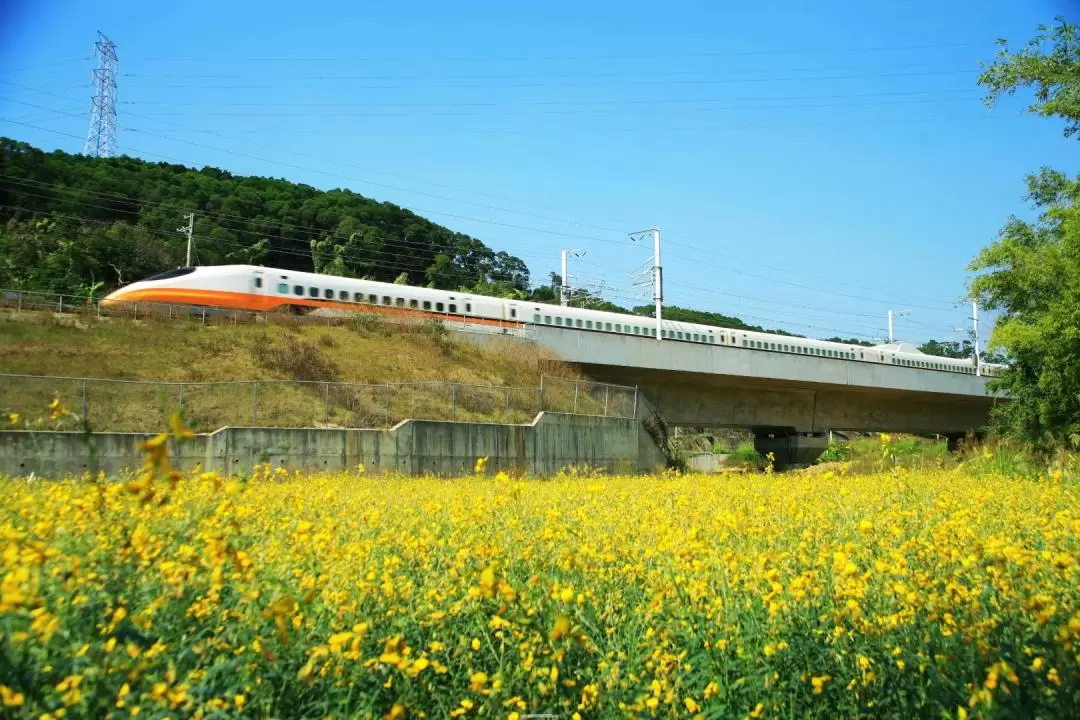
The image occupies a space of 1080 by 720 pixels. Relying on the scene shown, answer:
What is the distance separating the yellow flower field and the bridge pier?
39313mm

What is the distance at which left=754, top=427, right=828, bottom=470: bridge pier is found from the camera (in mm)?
42781

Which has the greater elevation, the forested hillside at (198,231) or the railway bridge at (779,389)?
the forested hillside at (198,231)

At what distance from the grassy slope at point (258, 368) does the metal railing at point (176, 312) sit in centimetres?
44

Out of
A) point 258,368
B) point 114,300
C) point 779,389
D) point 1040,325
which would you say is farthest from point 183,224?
point 1040,325

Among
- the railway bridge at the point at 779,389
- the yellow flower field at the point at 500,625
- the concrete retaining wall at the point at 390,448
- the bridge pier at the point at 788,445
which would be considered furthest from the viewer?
the bridge pier at the point at 788,445

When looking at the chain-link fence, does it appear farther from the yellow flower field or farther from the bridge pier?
the bridge pier

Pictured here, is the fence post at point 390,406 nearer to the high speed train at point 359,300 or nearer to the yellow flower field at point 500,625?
the high speed train at point 359,300

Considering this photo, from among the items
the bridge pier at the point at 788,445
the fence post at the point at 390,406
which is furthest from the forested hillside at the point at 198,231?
the fence post at the point at 390,406

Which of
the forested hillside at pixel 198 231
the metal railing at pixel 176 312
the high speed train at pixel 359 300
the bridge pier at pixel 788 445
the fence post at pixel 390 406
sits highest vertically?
the forested hillside at pixel 198 231

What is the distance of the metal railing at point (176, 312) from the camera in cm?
2583

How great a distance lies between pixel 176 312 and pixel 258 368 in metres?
5.63

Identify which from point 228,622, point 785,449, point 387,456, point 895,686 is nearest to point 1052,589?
point 895,686

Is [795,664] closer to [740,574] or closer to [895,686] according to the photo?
[895,686]

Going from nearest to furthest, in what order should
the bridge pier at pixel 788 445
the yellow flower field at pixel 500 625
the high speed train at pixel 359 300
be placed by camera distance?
the yellow flower field at pixel 500 625
the high speed train at pixel 359 300
the bridge pier at pixel 788 445
